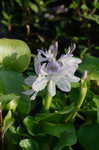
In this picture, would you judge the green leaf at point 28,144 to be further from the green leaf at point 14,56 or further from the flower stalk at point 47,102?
the green leaf at point 14,56

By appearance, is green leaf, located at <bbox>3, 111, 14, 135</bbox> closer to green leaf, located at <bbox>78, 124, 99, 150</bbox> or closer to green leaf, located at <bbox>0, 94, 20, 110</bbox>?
green leaf, located at <bbox>0, 94, 20, 110</bbox>

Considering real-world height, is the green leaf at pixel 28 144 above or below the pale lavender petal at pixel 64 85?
below

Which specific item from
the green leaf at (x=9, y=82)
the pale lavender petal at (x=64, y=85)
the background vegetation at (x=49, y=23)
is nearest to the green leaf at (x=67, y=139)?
the pale lavender petal at (x=64, y=85)

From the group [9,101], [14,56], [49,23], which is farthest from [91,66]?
[49,23]

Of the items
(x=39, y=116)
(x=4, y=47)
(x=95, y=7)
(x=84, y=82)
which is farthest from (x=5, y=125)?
(x=95, y=7)

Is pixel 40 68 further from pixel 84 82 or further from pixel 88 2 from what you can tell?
pixel 88 2
